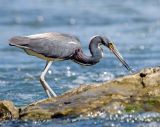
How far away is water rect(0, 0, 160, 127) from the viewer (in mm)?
15438

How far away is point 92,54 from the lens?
13.7m

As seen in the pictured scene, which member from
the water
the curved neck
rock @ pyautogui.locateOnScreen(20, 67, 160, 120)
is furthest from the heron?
the water

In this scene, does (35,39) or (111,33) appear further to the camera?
(111,33)

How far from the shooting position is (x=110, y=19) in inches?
1092

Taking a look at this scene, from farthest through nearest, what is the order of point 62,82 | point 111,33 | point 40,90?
point 111,33 < point 62,82 < point 40,90

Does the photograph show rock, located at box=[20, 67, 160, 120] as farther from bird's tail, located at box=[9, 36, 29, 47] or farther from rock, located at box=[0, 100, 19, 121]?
bird's tail, located at box=[9, 36, 29, 47]

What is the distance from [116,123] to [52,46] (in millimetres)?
2353

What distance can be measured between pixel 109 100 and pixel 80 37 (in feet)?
40.7

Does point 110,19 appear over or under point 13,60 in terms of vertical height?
over

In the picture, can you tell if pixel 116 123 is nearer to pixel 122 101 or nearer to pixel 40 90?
pixel 122 101

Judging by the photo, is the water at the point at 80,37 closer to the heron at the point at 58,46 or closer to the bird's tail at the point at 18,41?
the heron at the point at 58,46

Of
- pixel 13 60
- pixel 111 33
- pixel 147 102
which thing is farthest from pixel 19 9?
pixel 147 102

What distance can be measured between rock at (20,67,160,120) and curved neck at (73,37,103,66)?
4.63 feet

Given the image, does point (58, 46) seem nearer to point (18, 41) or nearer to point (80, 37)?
point (18, 41)
